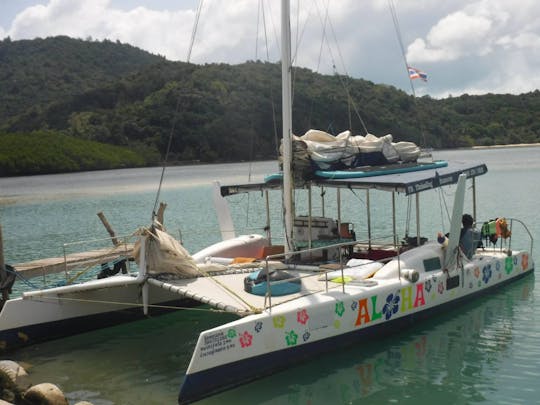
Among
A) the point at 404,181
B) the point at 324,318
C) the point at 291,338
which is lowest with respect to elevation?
the point at 291,338

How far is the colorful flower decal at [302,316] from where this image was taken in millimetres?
9077

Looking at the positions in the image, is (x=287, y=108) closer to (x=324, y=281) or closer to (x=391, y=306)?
(x=324, y=281)

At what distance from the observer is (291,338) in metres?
9.10

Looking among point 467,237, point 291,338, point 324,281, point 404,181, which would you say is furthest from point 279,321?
point 467,237

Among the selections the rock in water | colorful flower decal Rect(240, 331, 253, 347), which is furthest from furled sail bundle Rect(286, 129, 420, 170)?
the rock in water

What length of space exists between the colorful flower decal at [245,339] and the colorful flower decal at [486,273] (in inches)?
256

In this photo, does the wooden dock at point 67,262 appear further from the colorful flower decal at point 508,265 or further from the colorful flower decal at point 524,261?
the colorful flower decal at point 524,261

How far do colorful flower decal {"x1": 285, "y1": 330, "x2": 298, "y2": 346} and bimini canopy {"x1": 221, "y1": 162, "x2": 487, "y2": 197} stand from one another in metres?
3.39

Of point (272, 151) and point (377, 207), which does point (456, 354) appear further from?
point (272, 151)

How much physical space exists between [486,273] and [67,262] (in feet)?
31.3

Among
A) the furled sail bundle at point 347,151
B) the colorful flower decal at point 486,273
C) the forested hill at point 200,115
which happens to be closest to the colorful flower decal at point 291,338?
the furled sail bundle at point 347,151

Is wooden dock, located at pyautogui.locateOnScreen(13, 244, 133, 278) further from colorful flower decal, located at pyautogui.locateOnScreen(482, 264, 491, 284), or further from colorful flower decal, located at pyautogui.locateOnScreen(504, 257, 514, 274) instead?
colorful flower decal, located at pyautogui.locateOnScreen(504, 257, 514, 274)

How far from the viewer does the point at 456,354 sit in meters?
10.3

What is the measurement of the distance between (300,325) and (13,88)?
125172 millimetres
